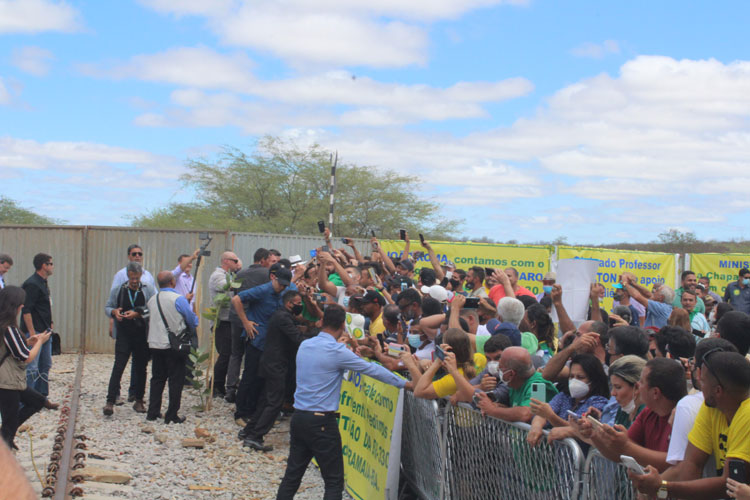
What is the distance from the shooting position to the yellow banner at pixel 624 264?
55.8ft

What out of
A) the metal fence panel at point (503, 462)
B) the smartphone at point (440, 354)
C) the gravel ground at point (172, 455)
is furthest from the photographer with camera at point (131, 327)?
the metal fence panel at point (503, 462)

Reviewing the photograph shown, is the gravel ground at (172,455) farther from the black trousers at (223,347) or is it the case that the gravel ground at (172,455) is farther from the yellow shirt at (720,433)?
the yellow shirt at (720,433)

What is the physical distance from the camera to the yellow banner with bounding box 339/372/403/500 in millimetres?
6582

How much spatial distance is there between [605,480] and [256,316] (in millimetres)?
6736

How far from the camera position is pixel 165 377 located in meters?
10.5

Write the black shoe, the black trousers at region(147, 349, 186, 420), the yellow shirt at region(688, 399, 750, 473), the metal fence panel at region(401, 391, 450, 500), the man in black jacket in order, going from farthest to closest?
the black trousers at region(147, 349, 186, 420) → the black shoe → the man in black jacket → the metal fence panel at region(401, 391, 450, 500) → the yellow shirt at region(688, 399, 750, 473)

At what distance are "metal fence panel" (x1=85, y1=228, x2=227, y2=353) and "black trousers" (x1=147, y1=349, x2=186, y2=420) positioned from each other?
6095mm

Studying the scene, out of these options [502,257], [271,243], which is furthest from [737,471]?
[271,243]

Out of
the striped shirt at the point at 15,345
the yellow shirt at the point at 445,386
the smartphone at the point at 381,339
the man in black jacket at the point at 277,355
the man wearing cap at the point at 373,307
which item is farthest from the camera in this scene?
the man in black jacket at the point at 277,355

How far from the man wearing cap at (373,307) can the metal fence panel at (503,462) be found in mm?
2998

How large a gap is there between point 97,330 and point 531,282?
9.86 m

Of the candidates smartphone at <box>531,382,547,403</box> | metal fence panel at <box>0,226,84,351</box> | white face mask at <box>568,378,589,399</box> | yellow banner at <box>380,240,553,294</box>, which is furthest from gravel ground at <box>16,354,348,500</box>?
yellow banner at <box>380,240,553,294</box>

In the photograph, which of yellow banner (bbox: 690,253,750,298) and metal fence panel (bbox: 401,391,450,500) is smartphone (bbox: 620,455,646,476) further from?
yellow banner (bbox: 690,253,750,298)

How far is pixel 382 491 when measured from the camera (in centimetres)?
666
